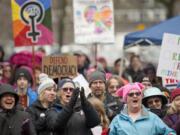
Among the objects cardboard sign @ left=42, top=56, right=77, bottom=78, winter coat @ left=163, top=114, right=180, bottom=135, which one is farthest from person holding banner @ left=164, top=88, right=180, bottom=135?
cardboard sign @ left=42, top=56, right=77, bottom=78

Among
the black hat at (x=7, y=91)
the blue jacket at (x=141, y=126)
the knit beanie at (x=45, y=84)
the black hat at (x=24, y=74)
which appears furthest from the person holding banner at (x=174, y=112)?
the black hat at (x=24, y=74)

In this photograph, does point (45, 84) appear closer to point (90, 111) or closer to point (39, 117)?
point (39, 117)

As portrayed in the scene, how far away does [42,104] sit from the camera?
12.5 metres

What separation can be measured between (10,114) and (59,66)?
2308 millimetres

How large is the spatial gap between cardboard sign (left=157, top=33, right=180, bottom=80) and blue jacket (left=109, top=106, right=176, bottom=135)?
2954 millimetres

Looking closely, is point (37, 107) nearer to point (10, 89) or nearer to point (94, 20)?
point (10, 89)

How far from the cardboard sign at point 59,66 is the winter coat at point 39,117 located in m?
1.30

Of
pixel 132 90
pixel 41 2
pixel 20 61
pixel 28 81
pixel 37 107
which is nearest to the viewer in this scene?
pixel 132 90

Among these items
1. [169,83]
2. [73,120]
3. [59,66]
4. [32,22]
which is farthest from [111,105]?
[32,22]

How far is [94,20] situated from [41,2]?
147 inches

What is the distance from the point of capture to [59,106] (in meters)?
11.7

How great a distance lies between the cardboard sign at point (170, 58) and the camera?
14.2 metres

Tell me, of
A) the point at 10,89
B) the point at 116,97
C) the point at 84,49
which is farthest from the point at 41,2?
the point at 84,49

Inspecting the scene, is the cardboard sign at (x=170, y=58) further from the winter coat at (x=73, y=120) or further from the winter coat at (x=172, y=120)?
the winter coat at (x=73, y=120)
